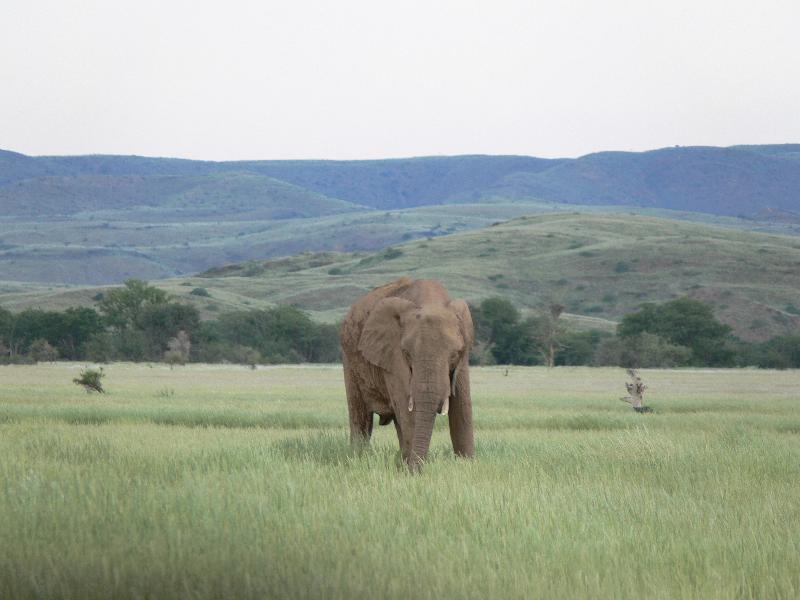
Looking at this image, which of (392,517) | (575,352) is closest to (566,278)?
(575,352)

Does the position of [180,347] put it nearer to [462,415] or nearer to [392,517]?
[462,415]

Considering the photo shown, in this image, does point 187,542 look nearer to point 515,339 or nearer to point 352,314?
point 352,314

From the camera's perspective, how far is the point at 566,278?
122 m

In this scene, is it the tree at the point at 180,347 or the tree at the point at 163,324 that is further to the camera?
the tree at the point at 163,324

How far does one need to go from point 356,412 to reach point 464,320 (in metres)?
2.41

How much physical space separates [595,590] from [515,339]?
61.3 metres

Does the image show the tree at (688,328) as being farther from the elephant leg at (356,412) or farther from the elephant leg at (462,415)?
the elephant leg at (462,415)

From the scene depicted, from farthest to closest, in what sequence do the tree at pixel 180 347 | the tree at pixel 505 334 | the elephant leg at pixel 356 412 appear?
the tree at pixel 505 334
the tree at pixel 180 347
the elephant leg at pixel 356 412

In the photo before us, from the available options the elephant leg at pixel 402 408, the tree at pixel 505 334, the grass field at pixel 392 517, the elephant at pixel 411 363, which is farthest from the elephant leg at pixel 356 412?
the tree at pixel 505 334

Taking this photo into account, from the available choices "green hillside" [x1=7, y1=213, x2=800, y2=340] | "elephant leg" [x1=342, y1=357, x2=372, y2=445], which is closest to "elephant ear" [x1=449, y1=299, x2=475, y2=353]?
"elephant leg" [x1=342, y1=357, x2=372, y2=445]

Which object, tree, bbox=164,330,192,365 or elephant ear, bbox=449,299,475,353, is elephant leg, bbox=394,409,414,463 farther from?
tree, bbox=164,330,192,365

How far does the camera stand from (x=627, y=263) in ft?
410

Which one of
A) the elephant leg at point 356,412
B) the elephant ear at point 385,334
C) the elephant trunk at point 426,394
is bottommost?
the elephant leg at point 356,412

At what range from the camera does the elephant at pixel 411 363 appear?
12.0m
